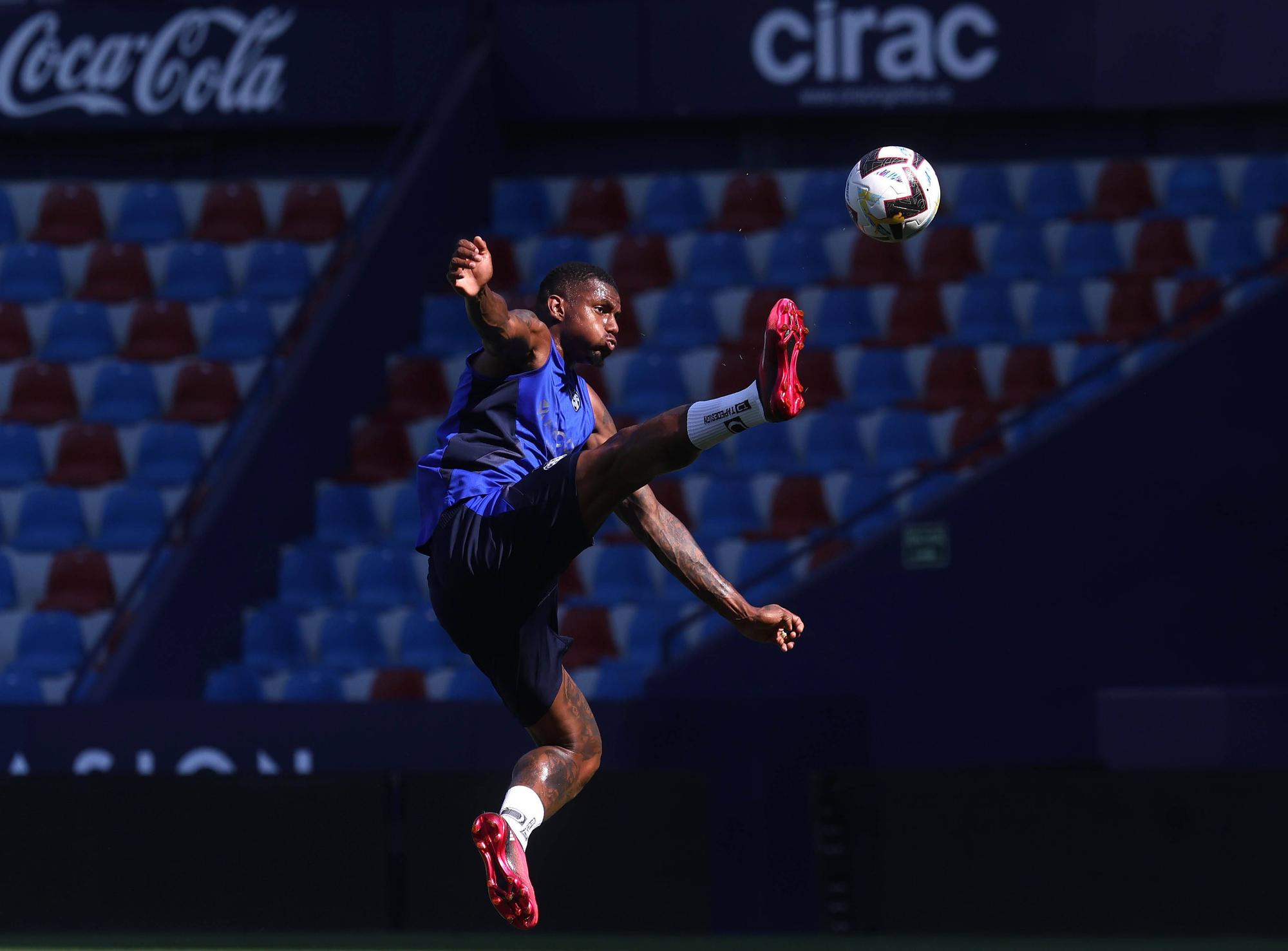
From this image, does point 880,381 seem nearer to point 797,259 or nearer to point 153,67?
point 797,259

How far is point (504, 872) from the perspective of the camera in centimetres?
612

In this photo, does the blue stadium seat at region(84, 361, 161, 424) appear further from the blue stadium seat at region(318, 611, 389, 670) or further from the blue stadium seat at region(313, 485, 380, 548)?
the blue stadium seat at region(318, 611, 389, 670)

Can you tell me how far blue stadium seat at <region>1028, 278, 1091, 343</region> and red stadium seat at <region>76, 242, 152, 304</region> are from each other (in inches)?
232

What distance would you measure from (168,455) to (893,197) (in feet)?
23.7

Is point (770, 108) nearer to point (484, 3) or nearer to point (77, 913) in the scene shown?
point (484, 3)

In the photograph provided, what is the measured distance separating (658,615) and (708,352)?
6.43 feet

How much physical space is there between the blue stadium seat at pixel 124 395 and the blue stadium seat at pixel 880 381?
4.48 meters

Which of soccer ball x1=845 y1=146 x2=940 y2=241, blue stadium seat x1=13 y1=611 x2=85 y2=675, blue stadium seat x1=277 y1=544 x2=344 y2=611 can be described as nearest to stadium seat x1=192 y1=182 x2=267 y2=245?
blue stadium seat x1=277 y1=544 x2=344 y2=611

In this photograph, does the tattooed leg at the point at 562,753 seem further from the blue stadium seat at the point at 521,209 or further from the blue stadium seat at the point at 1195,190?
the blue stadium seat at the point at 1195,190

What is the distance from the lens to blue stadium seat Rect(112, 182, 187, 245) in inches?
565

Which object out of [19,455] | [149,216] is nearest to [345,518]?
[19,455]

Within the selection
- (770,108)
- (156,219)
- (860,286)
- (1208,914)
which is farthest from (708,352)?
(1208,914)

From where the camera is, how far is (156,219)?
47.3 feet

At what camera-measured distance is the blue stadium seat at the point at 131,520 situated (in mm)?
12688
